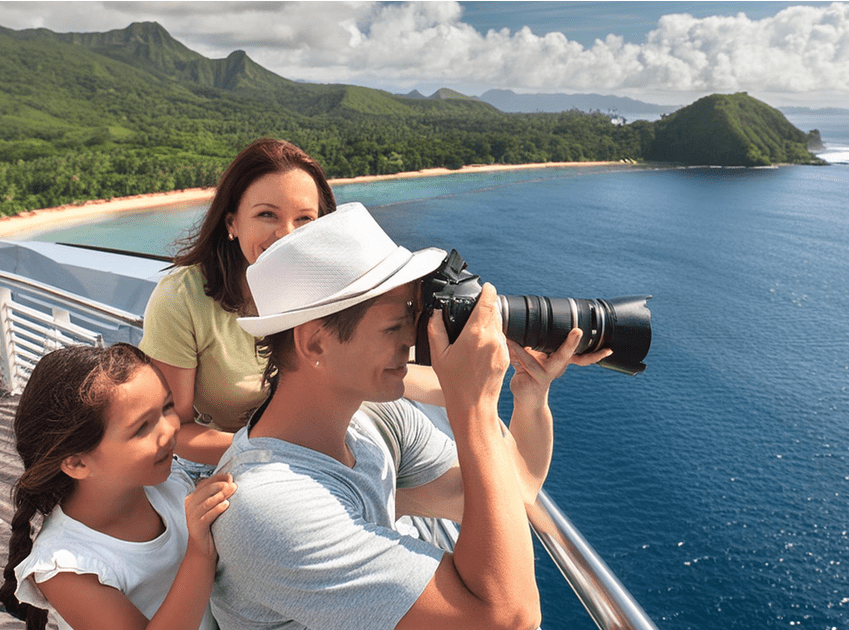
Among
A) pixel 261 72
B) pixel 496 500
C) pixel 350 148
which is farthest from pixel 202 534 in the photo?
pixel 261 72

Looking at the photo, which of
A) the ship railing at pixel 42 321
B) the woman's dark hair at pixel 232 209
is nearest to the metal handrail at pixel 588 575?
the woman's dark hair at pixel 232 209

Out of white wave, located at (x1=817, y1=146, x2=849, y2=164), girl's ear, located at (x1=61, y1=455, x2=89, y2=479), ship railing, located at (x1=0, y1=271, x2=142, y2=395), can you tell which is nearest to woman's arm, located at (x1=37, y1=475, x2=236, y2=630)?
girl's ear, located at (x1=61, y1=455, x2=89, y2=479)

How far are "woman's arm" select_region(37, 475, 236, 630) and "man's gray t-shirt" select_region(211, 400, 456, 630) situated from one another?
0.05 ft

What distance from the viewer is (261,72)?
132750mm

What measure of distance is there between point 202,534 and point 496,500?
0.32 meters

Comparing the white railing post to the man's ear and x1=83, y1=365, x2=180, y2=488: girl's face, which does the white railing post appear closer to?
x1=83, y1=365, x2=180, y2=488: girl's face

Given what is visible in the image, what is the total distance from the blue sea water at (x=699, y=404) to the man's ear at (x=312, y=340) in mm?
2191

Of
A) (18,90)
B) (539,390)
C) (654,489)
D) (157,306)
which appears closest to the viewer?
(539,390)

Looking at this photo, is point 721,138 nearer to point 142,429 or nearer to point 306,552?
point 142,429

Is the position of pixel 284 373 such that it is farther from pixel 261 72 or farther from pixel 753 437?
pixel 261 72

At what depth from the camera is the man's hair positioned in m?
0.76

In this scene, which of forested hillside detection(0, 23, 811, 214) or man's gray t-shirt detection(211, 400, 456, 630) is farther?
forested hillside detection(0, 23, 811, 214)

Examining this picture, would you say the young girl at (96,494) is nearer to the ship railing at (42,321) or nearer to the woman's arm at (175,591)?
the woman's arm at (175,591)

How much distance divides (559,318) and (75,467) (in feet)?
2.41
